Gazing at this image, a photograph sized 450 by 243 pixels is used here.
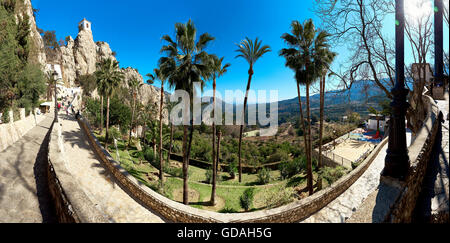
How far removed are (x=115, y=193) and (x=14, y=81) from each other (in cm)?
2068

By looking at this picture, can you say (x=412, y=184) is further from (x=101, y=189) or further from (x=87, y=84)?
(x=87, y=84)

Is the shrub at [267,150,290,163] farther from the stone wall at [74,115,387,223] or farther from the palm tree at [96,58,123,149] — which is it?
the palm tree at [96,58,123,149]

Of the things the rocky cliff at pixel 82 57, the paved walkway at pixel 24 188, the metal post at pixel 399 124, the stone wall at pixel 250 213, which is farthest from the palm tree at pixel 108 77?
the rocky cliff at pixel 82 57

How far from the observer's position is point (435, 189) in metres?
3.88

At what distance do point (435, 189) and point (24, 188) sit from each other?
1158 cm

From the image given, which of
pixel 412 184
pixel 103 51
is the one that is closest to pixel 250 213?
pixel 412 184

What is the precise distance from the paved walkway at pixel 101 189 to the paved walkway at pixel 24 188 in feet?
3.24

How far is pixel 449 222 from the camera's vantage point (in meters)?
2.61

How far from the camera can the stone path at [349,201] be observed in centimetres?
633

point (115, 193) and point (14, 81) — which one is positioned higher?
point (14, 81)

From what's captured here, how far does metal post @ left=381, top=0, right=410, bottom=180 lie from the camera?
13.5 ft

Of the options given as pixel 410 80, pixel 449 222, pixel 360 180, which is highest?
pixel 410 80

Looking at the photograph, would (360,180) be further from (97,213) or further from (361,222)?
(97,213)
